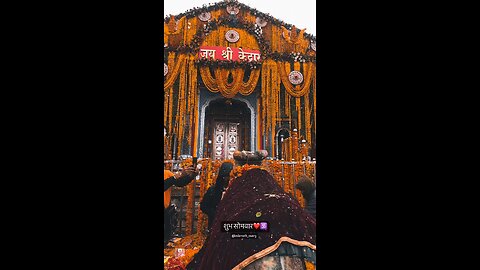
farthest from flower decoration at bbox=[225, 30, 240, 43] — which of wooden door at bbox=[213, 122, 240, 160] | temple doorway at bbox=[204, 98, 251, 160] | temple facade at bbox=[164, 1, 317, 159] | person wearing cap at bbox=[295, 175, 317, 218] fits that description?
person wearing cap at bbox=[295, 175, 317, 218]

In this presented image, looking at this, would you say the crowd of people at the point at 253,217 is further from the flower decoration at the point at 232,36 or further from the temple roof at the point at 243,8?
the temple roof at the point at 243,8

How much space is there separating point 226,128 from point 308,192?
1.14 metres

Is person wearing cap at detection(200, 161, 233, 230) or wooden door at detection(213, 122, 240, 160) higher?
wooden door at detection(213, 122, 240, 160)

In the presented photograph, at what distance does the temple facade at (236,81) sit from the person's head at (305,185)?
0.27 metres

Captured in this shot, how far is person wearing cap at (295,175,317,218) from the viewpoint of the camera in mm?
3902

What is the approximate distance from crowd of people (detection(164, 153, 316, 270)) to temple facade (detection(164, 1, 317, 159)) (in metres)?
0.30

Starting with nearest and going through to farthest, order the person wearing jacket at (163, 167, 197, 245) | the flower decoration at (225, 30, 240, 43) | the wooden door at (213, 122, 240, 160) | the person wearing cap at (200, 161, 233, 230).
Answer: the person wearing jacket at (163, 167, 197, 245) → the person wearing cap at (200, 161, 233, 230) → the wooden door at (213, 122, 240, 160) → the flower decoration at (225, 30, 240, 43)

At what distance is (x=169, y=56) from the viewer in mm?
4043

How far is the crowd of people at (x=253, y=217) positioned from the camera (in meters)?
3.62

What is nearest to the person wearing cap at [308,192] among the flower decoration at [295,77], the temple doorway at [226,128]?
the temple doorway at [226,128]

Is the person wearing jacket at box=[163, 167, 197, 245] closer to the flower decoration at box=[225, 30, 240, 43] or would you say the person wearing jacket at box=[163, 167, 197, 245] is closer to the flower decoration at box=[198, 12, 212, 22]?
the flower decoration at box=[225, 30, 240, 43]

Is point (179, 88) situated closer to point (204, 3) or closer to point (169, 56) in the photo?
point (169, 56)

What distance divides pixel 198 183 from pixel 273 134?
3.19 feet

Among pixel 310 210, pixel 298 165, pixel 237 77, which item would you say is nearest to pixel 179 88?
pixel 237 77
